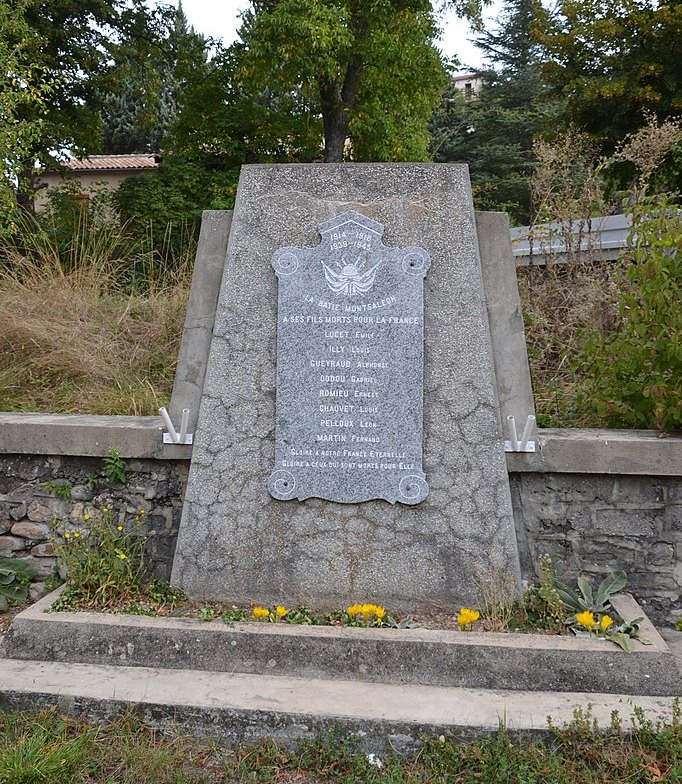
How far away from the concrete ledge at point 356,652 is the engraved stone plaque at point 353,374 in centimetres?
71

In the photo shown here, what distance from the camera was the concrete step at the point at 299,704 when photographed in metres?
2.87

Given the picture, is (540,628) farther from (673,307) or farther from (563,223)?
(563,223)

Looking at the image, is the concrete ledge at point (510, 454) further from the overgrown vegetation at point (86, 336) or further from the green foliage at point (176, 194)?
the green foliage at point (176, 194)

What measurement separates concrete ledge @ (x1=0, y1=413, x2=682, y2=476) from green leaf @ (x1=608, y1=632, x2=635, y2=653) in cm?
86

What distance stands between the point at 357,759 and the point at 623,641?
1.19 meters

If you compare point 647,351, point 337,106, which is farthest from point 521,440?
point 337,106

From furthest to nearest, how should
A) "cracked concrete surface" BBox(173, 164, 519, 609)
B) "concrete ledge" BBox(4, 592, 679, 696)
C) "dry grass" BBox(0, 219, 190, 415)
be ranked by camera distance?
"dry grass" BBox(0, 219, 190, 415), "cracked concrete surface" BBox(173, 164, 519, 609), "concrete ledge" BBox(4, 592, 679, 696)

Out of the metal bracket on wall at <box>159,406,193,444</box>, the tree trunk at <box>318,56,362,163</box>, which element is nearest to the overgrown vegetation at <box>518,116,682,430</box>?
the metal bracket on wall at <box>159,406,193,444</box>

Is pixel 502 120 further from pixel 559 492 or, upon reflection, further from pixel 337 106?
pixel 559 492

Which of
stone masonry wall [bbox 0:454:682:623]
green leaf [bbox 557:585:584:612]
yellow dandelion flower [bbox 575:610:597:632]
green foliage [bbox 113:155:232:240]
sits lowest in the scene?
yellow dandelion flower [bbox 575:610:597:632]

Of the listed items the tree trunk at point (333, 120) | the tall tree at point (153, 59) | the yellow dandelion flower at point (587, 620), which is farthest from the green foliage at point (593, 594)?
the tall tree at point (153, 59)

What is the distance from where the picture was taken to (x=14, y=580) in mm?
4184

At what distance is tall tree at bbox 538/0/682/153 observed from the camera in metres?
13.9

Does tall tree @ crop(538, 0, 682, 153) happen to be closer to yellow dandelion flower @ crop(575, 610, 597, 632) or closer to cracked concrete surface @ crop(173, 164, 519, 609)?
cracked concrete surface @ crop(173, 164, 519, 609)
